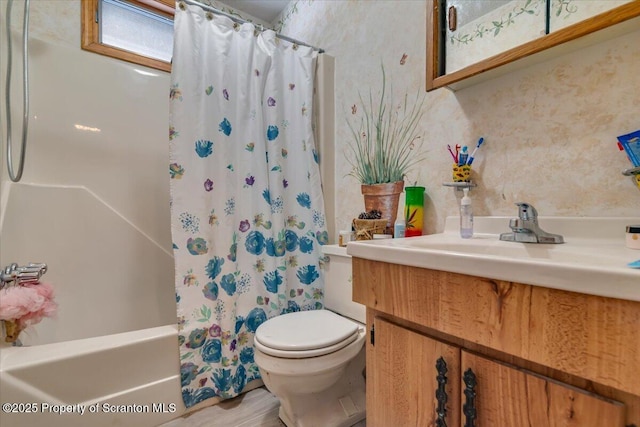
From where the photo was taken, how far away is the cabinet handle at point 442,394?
585 millimetres

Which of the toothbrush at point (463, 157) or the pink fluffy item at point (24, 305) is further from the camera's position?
the toothbrush at point (463, 157)

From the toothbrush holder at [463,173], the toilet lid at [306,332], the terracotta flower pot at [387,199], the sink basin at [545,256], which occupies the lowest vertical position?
the toilet lid at [306,332]

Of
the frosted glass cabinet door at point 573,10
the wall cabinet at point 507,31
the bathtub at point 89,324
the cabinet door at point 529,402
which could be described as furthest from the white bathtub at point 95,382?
the frosted glass cabinet door at point 573,10

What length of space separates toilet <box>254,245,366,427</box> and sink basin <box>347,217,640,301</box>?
1.38ft

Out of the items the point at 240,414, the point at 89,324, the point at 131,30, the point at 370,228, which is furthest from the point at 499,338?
the point at 131,30

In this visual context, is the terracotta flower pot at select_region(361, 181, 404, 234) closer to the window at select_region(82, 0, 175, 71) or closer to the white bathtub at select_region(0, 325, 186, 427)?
the white bathtub at select_region(0, 325, 186, 427)

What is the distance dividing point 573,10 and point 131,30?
219cm

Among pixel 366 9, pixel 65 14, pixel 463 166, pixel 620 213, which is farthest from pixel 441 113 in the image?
pixel 65 14

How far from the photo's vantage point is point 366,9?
1.49 meters

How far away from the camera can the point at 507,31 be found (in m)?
0.95

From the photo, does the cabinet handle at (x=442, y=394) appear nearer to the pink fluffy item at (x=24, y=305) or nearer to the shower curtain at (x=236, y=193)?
the shower curtain at (x=236, y=193)

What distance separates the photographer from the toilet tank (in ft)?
4.37

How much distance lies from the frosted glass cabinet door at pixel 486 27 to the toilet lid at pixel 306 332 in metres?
1.04

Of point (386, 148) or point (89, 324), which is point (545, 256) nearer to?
point (386, 148)
